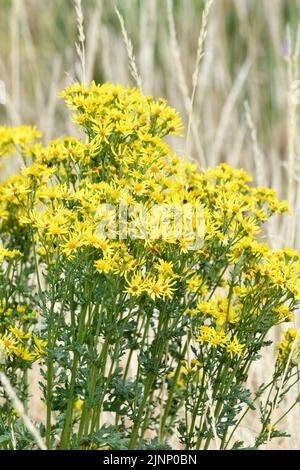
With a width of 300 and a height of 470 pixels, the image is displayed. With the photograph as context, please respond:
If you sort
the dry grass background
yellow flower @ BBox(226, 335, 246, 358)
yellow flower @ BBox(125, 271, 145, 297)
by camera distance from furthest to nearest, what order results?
the dry grass background → yellow flower @ BBox(226, 335, 246, 358) → yellow flower @ BBox(125, 271, 145, 297)

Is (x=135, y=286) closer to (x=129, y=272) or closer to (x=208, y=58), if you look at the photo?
(x=129, y=272)

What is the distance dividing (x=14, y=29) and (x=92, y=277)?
7.34 ft

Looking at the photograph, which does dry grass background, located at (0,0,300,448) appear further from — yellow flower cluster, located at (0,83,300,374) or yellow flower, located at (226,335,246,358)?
yellow flower, located at (226,335,246,358)

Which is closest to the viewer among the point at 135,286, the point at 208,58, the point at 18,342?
the point at 135,286

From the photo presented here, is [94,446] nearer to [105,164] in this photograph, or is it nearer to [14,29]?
[105,164]

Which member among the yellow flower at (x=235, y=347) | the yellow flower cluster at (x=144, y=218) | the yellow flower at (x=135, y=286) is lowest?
the yellow flower at (x=235, y=347)

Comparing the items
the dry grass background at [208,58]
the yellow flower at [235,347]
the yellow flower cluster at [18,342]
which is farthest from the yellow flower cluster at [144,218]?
the dry grass background at [208,58]

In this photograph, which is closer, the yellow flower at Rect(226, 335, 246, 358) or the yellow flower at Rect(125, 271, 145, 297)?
the yellow flower at Rect(125, 271, 145, 297)

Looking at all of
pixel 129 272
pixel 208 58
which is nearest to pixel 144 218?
pixel 129 272

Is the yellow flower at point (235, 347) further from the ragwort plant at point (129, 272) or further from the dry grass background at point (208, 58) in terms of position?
the dry grass background at point (208, 58)

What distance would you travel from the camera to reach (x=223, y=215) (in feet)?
5.20

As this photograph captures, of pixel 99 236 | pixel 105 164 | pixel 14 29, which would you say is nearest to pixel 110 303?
pixel 99 236

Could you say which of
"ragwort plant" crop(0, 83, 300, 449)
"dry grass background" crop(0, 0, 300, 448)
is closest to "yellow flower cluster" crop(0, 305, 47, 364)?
"ragwort plant" crop(0, 83, 300, 449)

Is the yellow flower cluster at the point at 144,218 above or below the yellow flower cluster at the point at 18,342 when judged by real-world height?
above
